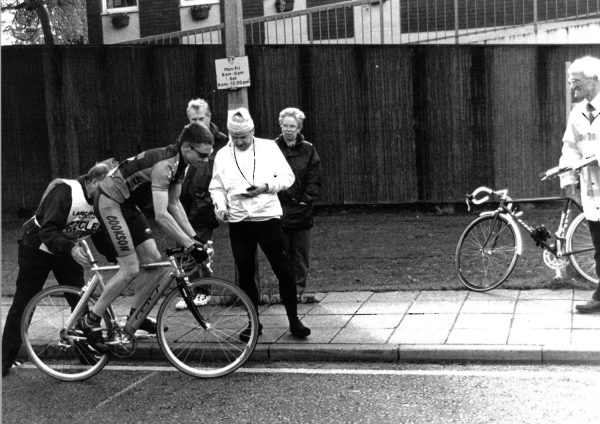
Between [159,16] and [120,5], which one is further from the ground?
[120,5]

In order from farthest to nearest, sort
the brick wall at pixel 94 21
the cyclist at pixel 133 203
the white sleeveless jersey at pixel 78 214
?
the brick wall at pixel 94 21 < the white sleeveless jersey at pixel 78 214 < the cyclist at pixel 133 203

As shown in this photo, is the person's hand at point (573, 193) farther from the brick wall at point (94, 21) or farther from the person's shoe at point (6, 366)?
the brick wall at point (94, 21)

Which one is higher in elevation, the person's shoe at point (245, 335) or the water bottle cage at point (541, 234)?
the water bottle cage at point (541, 234)

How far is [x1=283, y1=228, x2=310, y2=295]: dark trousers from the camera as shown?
8391mm

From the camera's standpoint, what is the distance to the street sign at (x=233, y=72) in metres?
8.42

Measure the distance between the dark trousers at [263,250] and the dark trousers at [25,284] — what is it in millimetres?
1279

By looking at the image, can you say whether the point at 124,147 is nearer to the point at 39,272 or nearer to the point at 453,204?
the point at 453,204

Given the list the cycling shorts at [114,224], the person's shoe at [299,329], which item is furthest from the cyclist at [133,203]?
the person's shoe at [299,329]

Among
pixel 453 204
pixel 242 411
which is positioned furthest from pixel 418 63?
pixel 242 411

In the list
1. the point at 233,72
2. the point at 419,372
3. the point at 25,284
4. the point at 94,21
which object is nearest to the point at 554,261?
the point at 419,372

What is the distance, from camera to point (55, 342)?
6527 millimetres

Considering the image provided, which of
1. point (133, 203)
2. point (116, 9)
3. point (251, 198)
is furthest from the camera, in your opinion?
point (116, 9)

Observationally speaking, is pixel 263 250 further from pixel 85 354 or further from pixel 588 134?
pixel 588 134

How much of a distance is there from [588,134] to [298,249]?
2.78 metres
